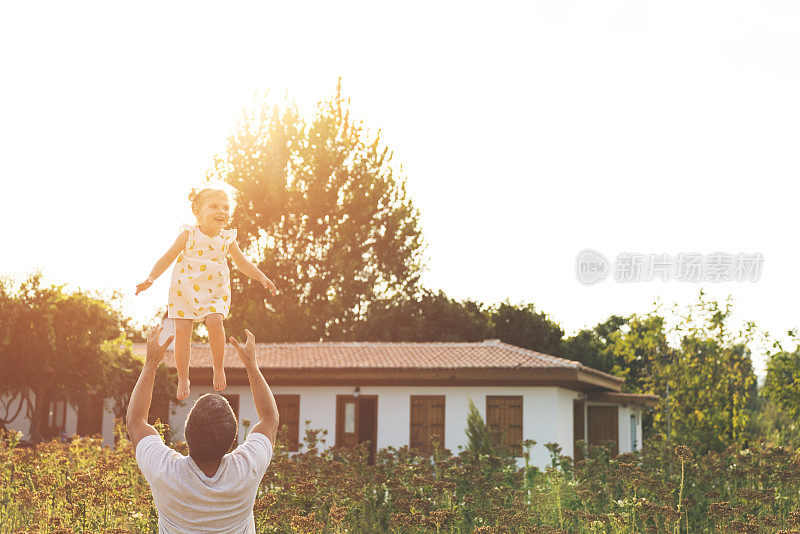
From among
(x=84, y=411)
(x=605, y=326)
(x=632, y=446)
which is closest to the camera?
(x=84, y=411)

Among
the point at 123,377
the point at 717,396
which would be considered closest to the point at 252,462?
the point at 123,377

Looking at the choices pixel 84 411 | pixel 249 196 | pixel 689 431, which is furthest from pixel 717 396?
pixel 249 196

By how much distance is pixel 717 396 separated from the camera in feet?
80.7

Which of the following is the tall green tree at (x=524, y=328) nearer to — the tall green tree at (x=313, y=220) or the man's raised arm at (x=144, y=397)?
the tall green tree at (x=313, y=220)

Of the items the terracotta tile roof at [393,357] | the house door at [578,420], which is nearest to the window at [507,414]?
the terracotta tile roof at [393,357]

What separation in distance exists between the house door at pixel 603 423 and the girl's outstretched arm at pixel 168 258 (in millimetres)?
26528

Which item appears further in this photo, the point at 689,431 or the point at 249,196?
the point at 249,196

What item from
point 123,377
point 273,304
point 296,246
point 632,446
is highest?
point 296,246

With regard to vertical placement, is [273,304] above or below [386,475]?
above

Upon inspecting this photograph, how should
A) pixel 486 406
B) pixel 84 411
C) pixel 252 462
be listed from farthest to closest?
pixel 84 411
pixel 486 406
pixel 252 462

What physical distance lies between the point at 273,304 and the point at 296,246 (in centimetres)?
267

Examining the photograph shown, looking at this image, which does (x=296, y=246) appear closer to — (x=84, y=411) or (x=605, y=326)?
(x=84, y=411)

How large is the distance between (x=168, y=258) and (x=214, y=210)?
1.06 ft

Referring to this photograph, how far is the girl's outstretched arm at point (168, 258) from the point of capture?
14.0ft
